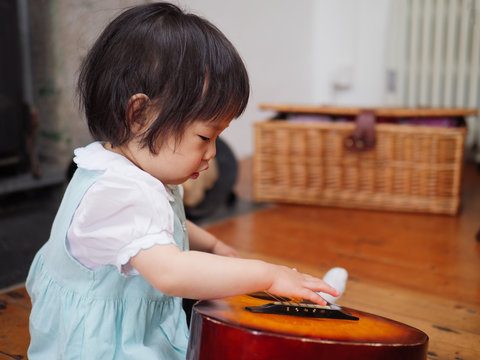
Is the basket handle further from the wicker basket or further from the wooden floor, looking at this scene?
the wooden floor

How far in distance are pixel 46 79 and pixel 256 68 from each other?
1062mm

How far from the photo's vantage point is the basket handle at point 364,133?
1.88 metres

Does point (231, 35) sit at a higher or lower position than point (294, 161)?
higher

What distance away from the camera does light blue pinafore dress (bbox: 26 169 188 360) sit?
74 centimetres

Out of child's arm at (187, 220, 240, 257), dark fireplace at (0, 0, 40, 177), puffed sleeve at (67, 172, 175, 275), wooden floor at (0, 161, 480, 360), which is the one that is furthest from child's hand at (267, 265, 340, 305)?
dark fireplace at (0, 0, 40, 177)

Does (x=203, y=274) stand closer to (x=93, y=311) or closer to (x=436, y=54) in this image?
(x=93, y=311)

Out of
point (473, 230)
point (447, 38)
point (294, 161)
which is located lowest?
point (473, 230)

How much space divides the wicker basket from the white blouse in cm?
132

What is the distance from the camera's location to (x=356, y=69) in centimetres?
324

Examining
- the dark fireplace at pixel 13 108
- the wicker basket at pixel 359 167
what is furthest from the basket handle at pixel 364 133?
the dark fireplace at pixel 13 108

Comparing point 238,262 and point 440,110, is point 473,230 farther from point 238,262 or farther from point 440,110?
point 238,262

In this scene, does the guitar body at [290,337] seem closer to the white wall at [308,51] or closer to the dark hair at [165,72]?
the dark hair at [165,72]

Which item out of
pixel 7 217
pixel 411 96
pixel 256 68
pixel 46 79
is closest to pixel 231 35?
pixel 256 68

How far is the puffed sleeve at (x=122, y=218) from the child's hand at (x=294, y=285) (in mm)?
143
